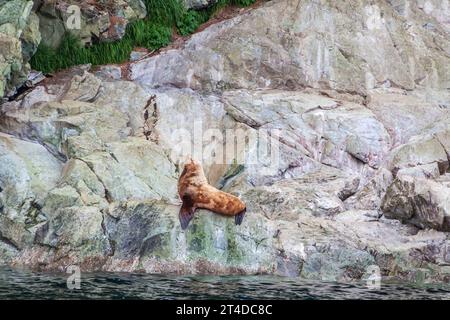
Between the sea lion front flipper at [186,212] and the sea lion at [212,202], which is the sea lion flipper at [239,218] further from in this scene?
the sea lion front flipper at [186,212]

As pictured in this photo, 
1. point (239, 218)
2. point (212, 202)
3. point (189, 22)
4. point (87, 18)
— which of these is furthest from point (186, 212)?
point (189, 22)

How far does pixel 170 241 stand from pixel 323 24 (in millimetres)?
8553

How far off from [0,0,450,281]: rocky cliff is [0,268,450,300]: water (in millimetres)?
772

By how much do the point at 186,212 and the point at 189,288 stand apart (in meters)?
2.30

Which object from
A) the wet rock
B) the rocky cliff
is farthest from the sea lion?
the wet rock

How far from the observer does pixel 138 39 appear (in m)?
20.0

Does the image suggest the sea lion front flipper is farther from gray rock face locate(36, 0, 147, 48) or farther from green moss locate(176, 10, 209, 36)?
green moss locate(176, 10, 209, 36)

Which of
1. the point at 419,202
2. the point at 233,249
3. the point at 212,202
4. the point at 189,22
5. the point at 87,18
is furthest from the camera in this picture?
the point at 189,22

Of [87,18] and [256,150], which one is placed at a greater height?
[87,18]

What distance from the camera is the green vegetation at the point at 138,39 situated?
753 inches

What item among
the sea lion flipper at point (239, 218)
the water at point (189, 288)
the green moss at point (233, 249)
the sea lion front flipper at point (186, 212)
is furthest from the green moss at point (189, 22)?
the water at point (189, 288)

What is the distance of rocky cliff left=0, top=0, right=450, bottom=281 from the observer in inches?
547

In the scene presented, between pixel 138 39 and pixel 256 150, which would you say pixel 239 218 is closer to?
pixel 256 150
